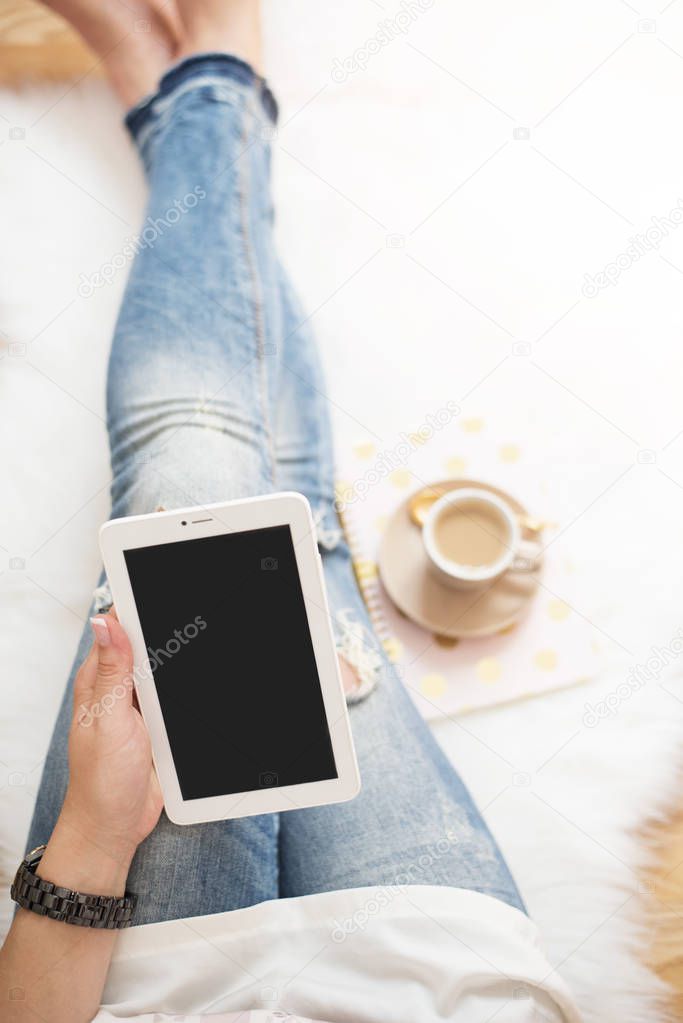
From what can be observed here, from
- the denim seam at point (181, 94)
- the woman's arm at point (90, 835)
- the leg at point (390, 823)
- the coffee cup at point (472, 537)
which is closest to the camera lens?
the woman's arm at point (90, 835)

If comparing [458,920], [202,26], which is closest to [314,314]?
[202,26]

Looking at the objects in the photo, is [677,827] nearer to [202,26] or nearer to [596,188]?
[596,188]

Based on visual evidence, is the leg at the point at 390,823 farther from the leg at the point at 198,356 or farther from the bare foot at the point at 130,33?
the bare foot at the point at 130,33

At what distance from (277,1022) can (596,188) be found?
3.28 feet

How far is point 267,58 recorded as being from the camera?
3.58 ft

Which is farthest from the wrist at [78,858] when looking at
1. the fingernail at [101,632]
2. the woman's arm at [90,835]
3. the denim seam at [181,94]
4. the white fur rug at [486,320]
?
the denim seam at [181,94]

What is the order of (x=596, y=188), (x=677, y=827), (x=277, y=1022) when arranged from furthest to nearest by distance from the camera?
(x=596, y=188)
(x=677, y=827)
(x=277, y=1022)

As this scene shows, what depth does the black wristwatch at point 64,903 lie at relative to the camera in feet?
1.83

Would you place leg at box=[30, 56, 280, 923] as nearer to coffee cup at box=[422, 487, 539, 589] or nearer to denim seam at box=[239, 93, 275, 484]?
denim seam at box=[239, 93, 275, 484]

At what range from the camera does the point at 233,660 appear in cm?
60

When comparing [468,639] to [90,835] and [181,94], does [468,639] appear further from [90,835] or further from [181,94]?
[181,94]

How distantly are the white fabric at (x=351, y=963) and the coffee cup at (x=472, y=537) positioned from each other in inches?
12.1

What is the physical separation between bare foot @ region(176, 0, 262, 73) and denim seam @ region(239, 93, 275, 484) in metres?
0.12

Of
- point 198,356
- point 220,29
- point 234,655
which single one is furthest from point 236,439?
point 220,29
